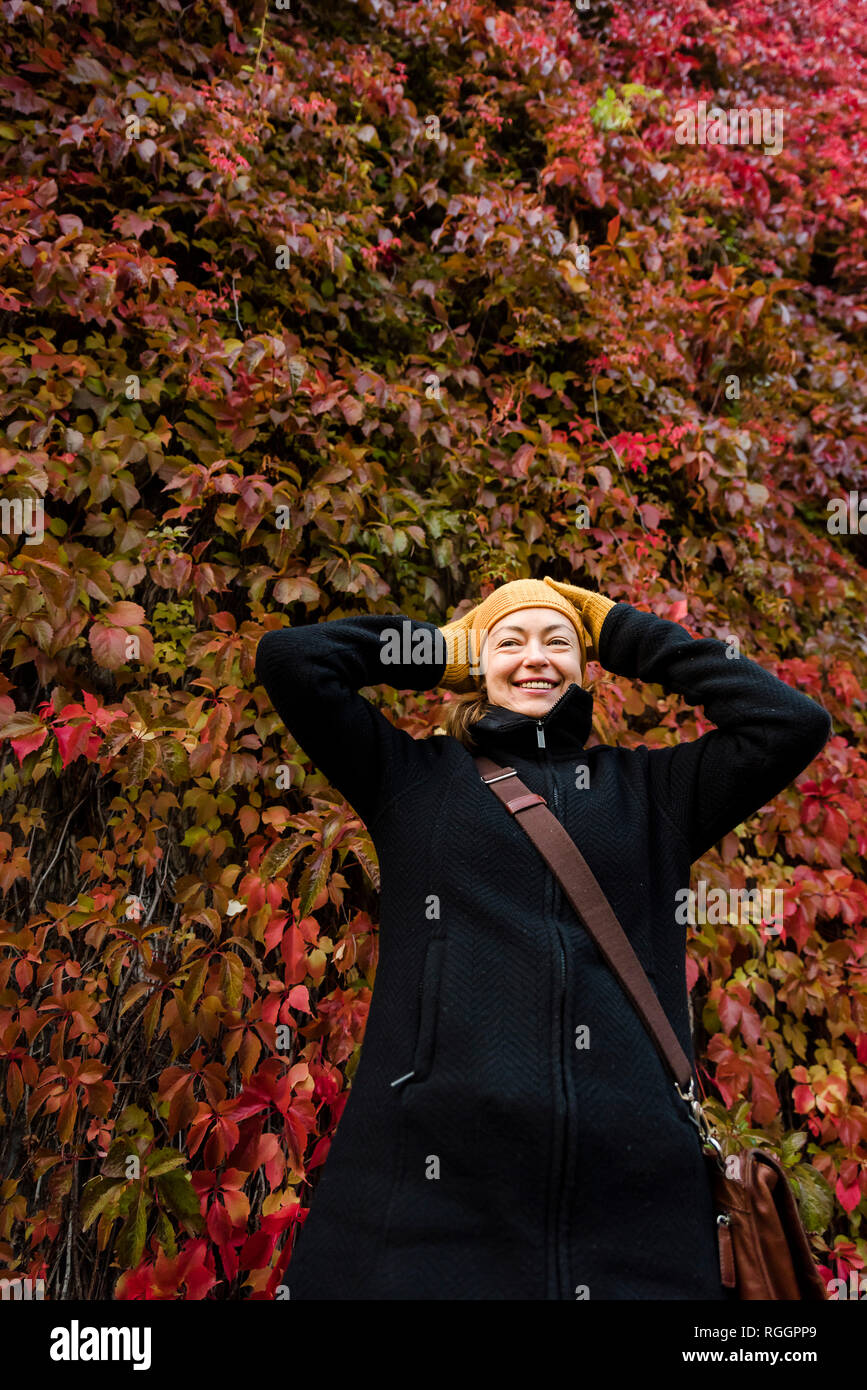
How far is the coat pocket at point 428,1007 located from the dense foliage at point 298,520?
764mm

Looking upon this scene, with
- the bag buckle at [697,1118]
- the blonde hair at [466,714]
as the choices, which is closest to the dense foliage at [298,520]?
the blonde hair at [466,714]

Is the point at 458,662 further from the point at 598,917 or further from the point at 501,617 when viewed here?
the point at 598,917

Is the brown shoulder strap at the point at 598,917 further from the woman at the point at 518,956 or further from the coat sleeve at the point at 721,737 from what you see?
the coat sleeve at the point at 721,737

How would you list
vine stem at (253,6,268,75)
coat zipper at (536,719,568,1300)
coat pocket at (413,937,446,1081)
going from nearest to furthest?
coat zipper at (536,719,568,1300)
coat pocket at (413,937,446,1081)
vine stem at (253,6,268,75)

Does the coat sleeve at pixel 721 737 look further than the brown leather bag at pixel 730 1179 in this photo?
Yes

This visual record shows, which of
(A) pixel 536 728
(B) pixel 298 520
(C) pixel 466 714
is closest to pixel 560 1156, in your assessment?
(A) pixel 536 728

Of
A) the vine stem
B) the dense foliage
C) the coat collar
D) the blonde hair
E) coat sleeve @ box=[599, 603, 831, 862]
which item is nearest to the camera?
coat sleeve @ box=[599, 603, 831, 862]

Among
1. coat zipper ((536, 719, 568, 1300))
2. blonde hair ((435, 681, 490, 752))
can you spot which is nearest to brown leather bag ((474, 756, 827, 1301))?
→ coat zipper ((536, 719, 568, 1300))

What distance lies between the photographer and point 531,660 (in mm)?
1764

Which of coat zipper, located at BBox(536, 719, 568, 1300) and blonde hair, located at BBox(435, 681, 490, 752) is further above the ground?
blonde hair, located at BBox(435, 681, 490, 752)

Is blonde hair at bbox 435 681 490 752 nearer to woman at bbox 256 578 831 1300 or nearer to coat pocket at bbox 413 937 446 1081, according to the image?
woman at bbox 256 578 831 1300

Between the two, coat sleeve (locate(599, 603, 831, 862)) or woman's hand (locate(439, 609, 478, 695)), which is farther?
woman's hand (locate(439, 609, 478, 695))

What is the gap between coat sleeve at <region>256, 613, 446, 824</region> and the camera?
1.59 metres

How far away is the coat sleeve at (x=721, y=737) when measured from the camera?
1.57m
